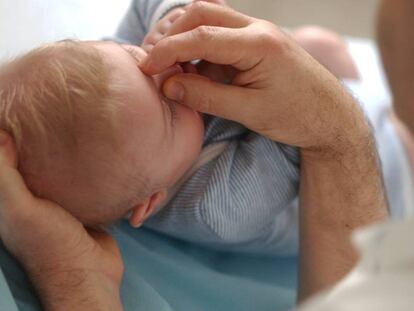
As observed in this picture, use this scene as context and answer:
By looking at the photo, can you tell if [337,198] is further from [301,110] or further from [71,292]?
[71,292]

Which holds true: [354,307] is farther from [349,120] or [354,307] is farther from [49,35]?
[49,35]

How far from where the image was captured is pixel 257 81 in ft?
2.43

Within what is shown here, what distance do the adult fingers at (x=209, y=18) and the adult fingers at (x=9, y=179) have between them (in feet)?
0.71

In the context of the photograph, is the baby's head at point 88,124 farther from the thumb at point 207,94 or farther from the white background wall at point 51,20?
the white background wall at point 51,20

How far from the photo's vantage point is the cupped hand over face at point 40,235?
665 millimetres

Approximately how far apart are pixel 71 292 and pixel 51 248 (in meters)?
0.05

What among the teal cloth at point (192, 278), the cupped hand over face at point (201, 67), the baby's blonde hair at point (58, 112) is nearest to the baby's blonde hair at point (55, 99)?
the baby's blonde hair at point (58, 112)

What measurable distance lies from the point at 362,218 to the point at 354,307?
0.43 meters

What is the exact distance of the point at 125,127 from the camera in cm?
70

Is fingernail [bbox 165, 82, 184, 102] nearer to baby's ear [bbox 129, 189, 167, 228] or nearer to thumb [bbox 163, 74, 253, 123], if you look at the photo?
thumb [bbox 163, 74, 253, 123]

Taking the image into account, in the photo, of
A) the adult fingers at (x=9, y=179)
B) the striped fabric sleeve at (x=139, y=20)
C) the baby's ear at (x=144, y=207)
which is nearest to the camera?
the adult fingers at (x=9, y=179)

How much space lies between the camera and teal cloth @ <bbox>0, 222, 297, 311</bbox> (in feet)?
2.62

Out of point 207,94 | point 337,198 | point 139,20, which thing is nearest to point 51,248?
point 207,94

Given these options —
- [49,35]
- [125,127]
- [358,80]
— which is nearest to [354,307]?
[125,127]
